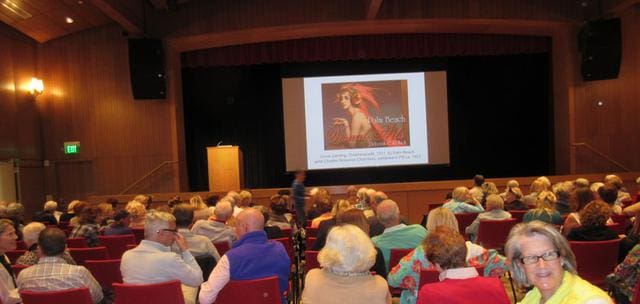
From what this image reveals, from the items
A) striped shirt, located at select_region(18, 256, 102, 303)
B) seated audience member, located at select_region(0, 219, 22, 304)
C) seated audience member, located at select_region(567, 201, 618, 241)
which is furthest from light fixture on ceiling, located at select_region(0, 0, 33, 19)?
seated audience member, located at select_region(567, 201, 618, 241)

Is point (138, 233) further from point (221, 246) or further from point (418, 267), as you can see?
point (418, 267)

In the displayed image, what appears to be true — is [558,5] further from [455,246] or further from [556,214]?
[455,246]

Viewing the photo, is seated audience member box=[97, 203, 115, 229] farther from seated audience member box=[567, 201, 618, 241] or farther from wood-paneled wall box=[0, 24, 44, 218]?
wood-paneled wall box=[0, 24, 44, 218]

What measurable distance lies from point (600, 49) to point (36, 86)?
1329cm

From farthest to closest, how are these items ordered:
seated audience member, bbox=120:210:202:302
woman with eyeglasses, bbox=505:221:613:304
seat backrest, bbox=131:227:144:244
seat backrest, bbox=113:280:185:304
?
seat backrest, bbox=131:227:144:244 → seated audience member, bbox=120:210:202:302 → seat backrest, bbox=113:280:185:304 → woman with eyeglasses, bbox=505:221:613:304

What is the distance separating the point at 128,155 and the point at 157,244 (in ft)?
35.5

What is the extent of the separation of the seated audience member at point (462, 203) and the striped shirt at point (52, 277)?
4.64 m

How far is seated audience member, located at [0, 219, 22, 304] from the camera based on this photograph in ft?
12.2

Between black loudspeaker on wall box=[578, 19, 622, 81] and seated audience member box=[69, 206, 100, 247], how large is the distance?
11620 mm

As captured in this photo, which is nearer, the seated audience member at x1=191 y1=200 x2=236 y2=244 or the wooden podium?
the seated audience member at x1=191 y1=200 x2=236 y2=244

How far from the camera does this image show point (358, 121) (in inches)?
574

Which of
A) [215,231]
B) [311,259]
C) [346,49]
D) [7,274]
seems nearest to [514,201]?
[215,231]

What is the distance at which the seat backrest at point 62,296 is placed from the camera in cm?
330

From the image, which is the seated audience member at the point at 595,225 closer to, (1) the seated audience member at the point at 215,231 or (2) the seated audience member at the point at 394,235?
(2) the seated audience member at the point at 394,235
